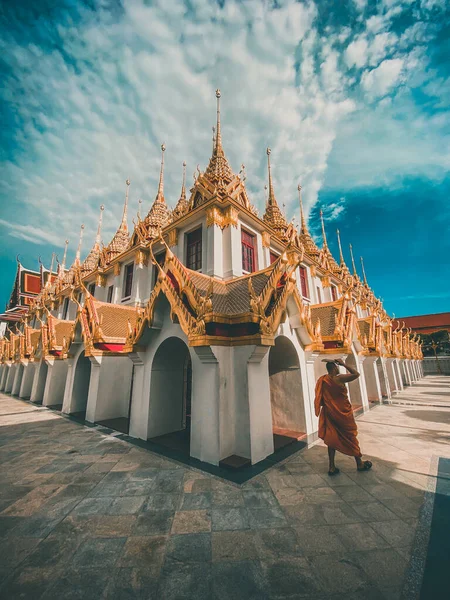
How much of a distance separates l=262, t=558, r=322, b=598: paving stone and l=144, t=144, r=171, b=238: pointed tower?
15384 mm

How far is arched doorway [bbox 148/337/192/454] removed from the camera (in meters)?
7.59

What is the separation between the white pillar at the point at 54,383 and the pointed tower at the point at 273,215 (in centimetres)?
1574

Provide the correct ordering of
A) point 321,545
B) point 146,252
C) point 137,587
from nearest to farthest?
point 137,587, point 321,545, point 146,252

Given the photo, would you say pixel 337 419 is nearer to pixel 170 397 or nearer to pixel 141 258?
pixel 170 397

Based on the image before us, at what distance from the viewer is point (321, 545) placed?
315cm

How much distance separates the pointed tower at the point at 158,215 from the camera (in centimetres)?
1602

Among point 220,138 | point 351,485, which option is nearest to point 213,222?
point 220,138

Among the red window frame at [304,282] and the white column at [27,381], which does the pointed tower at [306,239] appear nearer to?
the red window frame at [304,282]

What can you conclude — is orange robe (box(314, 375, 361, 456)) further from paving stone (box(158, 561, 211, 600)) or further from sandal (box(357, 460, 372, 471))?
paving stone (box(158, 561, 211, 600))

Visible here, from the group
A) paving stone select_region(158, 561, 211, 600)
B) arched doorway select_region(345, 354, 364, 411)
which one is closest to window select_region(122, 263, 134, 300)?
arched doorway select_region(345, 354, 364, 411)

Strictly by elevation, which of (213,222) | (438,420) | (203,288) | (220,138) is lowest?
(438,420)

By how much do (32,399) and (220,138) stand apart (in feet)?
67.4

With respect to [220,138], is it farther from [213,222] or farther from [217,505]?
[217,505]

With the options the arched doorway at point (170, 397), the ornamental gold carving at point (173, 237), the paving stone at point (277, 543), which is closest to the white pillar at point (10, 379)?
the ornamental gold carving at point (173, 237)
